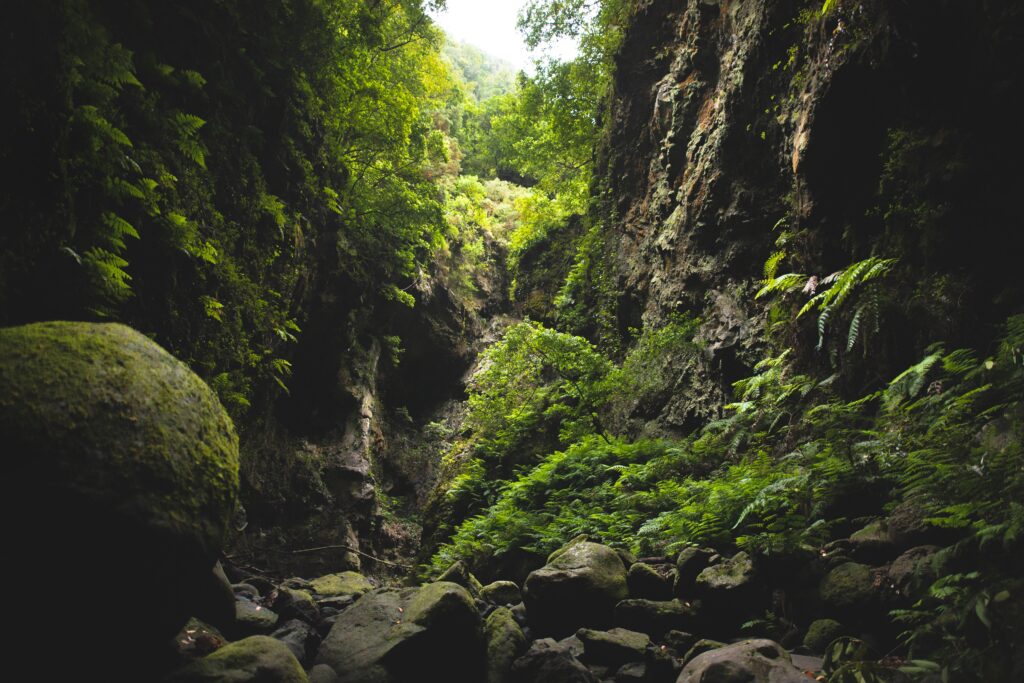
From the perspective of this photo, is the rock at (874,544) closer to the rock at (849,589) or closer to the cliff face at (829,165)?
the rock at (849,589)

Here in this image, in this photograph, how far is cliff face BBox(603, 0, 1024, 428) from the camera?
172 inches

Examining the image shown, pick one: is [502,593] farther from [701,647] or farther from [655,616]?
[701,647]

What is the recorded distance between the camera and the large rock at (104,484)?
2393mm

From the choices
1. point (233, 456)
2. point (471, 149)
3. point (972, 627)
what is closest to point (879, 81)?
point (972, 627)

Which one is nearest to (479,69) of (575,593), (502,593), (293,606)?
(502,593)

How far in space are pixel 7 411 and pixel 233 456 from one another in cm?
115

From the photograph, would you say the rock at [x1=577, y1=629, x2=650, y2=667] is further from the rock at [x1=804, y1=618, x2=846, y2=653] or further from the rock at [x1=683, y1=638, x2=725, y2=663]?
the rock at [x1=804, y1=618, x2=846, y2=653]

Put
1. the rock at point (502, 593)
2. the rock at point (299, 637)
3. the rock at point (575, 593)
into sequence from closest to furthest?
the rock at point (299, 637) → the rock at point (575, 593) → the rock at point (502, 593)

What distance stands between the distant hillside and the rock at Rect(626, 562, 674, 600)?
37.0 meters

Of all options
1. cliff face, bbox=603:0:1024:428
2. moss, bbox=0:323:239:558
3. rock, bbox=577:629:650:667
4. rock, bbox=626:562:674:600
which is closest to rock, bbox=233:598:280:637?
moss, bbox=0:323:239:558

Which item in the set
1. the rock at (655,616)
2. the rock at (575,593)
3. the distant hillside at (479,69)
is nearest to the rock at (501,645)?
the rock at (575,593)

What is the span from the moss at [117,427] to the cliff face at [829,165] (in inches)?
219

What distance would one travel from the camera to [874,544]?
3.49 metres

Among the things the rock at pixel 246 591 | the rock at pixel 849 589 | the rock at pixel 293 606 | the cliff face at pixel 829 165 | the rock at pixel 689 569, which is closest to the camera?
the rock at pixel 849 589
